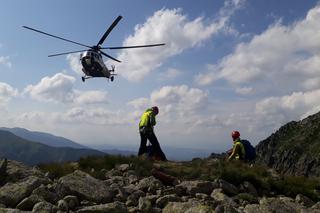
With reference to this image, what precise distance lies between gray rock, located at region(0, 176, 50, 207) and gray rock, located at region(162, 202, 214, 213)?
3.89 m

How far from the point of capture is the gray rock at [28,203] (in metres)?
9.84

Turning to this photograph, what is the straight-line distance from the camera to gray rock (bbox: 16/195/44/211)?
32.3ft

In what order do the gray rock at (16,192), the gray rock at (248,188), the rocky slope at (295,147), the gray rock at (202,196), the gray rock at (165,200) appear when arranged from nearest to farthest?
the gray rock at (16,192) < the gray rock at (165,200) < the gray rock at (202,196) < the gray rock at (248,188) < the rocky slope at (295,147)

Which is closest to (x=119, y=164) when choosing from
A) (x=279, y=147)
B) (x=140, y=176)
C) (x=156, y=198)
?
(x=140, y=176)

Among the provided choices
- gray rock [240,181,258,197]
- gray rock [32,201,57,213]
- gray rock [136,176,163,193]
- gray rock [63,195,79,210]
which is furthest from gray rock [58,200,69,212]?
gray rock [240,181,258,197]

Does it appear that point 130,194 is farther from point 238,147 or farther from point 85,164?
point 238,147

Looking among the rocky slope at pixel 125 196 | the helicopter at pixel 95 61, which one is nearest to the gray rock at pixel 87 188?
the rocky slope at pixel 125 196

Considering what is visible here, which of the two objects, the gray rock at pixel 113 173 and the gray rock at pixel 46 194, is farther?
the gray rock at pixel 113 173

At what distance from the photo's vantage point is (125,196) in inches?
447

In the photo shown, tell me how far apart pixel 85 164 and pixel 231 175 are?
6499 millimetres

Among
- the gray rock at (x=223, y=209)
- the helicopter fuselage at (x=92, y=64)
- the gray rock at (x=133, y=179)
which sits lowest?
the gray rock at (x=223, y=209)

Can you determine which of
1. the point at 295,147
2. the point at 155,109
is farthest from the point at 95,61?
the point at 295,147

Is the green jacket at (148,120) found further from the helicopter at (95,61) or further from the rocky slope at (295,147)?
the rocky slope at (295,147)

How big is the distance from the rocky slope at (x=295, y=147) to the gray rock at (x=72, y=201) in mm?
134412
